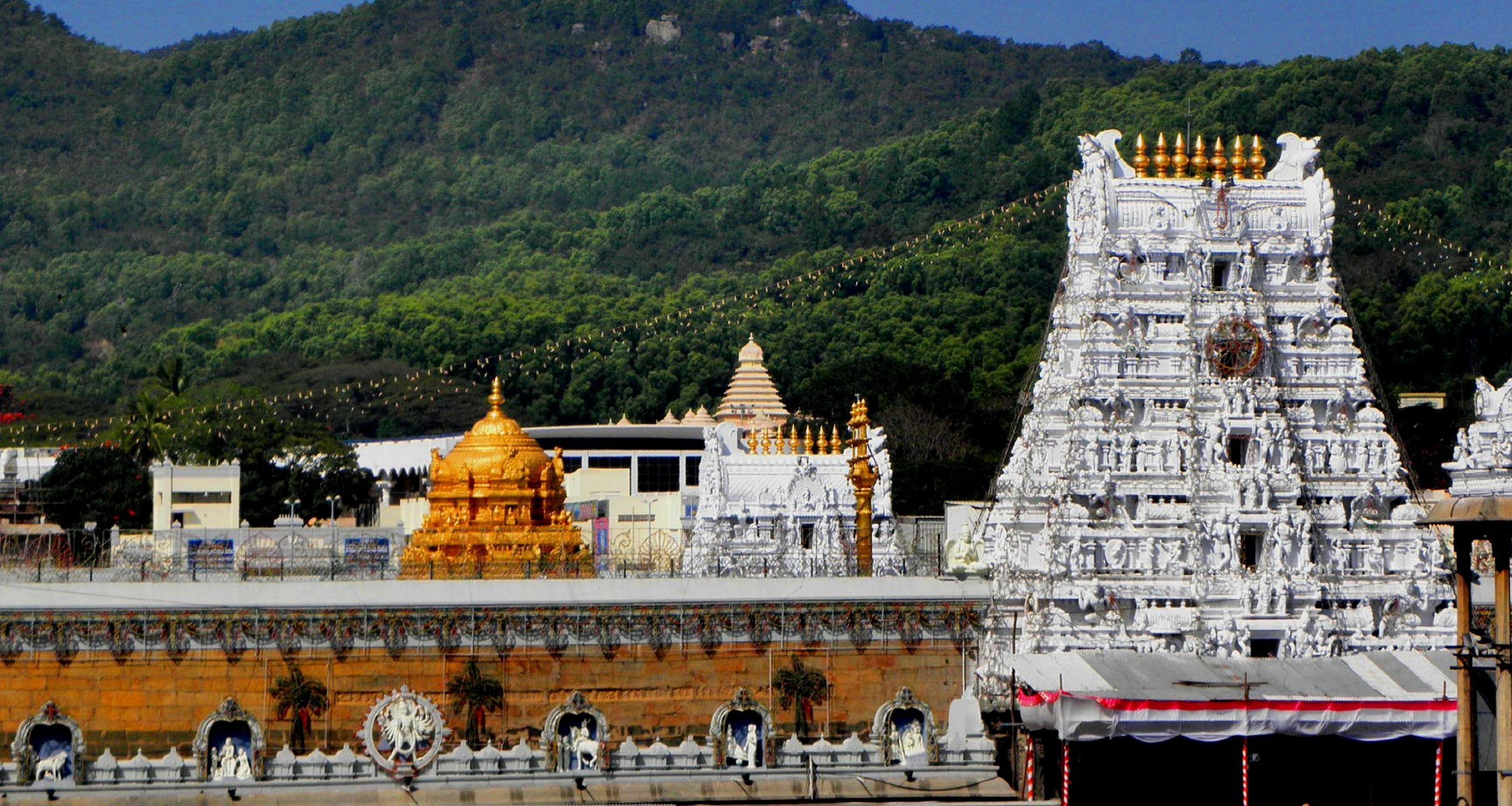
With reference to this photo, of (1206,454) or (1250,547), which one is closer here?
(1206,454)

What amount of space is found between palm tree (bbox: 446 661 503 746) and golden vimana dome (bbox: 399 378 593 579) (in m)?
4.86

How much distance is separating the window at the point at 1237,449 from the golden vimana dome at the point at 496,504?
10.6 m

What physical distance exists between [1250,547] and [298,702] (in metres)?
14.1

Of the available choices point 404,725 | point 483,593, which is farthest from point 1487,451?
point 404,725

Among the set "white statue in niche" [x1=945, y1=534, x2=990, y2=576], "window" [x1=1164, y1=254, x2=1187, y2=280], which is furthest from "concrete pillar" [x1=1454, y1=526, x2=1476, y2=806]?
"white statue in niche" [x1=945, y1=534, x2=990, y2=576]

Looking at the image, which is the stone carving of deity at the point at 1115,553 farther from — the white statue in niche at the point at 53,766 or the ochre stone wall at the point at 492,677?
the white statue in niche at the point at 53,766

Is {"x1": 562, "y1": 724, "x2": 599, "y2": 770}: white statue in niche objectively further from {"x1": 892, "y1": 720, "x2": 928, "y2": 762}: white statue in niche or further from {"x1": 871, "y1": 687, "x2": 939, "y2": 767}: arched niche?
{"x1": 892, "y1": 720, "x2": 928, "y2": 762}: white statue in niche

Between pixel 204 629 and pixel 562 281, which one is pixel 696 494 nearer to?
pixel 204 629

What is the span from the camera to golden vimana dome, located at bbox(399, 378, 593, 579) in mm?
46312

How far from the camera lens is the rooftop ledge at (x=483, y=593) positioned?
39.7 meters

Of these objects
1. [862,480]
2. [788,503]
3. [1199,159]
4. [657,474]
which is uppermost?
[1199,159]

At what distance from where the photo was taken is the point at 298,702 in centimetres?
3981

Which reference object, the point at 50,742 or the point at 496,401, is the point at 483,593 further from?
the point at 496,401

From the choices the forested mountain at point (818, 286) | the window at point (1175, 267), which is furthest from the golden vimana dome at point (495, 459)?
the forested mountain at point (818, 286)
